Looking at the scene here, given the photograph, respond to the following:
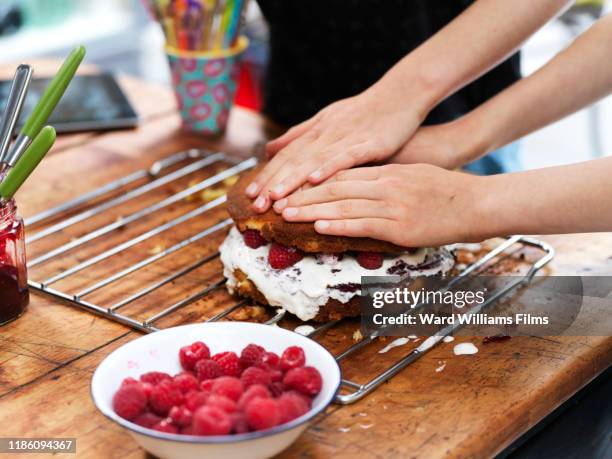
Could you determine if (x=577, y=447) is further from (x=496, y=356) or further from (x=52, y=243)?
(x=52, y=243)

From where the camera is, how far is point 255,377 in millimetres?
1097

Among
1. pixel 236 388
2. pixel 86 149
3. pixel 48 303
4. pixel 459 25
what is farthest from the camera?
pixel 86 149

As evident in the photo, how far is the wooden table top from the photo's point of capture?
113 cm

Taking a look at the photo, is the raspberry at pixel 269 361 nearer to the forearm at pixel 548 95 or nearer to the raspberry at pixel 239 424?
the raspberry at pixel 239 424

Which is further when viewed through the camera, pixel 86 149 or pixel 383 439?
pixel 86 149

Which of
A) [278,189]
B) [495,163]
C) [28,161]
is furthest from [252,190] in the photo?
[495,163]

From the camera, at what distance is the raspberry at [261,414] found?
1.00m

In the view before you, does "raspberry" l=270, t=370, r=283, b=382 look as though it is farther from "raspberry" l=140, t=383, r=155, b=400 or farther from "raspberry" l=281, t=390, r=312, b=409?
"raspberry" l=140, t=383, r=155, b=400

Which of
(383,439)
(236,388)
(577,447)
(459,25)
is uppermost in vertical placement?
(459,25)

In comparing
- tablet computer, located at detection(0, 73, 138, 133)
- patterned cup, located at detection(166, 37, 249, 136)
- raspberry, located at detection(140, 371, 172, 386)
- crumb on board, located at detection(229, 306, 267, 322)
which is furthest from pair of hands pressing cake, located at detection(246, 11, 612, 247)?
tablet computer, located at detection(0, 73, 138, 133)

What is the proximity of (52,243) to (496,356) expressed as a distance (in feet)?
2.71

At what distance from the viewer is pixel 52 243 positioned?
1677 millimetres

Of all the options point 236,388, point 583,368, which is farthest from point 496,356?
point 236,388

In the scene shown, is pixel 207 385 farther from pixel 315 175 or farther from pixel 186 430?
pixel 315 175
